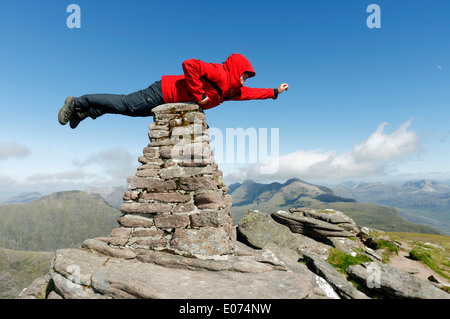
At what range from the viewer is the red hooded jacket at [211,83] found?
20.0 feet

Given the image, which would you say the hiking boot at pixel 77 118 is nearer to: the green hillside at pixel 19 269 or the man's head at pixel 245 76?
the man's head at pixel 245 76

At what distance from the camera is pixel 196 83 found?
6215 millimetres

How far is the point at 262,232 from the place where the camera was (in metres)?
14.9

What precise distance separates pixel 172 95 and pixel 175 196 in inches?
128

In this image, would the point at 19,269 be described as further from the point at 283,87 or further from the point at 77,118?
the point at 283,87

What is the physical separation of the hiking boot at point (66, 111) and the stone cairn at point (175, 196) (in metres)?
2.50

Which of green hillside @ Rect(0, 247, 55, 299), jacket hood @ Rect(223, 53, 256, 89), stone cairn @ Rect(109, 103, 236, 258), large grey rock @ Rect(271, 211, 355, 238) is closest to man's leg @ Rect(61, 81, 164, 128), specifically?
stone cairn @ Rect(109, 103, 236, 258)

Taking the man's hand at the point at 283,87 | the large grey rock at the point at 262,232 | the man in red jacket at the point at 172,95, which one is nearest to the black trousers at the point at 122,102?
the man in red jacket at the point at 172,95

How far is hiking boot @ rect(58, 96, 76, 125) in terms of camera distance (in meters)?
6.78

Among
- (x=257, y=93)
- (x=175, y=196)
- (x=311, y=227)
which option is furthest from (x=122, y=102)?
(x=311, y=227)

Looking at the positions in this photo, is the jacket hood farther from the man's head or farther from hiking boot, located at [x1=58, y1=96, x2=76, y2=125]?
hiking boot, located at [x1=58, y1=96, x2=76, y2=125]

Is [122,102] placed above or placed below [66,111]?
above

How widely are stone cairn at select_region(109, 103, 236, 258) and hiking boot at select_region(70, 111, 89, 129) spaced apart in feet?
7.28
